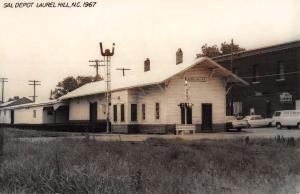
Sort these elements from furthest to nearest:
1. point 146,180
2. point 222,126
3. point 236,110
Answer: point 236,110, point 222,126, point 146,180

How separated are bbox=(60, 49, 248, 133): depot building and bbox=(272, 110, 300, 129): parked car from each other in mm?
5727

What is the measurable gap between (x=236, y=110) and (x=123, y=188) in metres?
41.4

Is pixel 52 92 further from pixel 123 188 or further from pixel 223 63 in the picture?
pixel 123 188

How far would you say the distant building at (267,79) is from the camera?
41219mm

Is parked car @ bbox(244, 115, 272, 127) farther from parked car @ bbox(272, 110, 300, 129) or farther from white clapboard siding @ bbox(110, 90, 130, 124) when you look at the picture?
white clapboard siding @ bbox(110, 90, 130, 124)

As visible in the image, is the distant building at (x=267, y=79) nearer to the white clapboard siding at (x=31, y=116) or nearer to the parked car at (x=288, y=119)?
the parked car at (x=288, y=119)

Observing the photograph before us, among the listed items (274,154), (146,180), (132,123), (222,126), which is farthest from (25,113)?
(146,180)

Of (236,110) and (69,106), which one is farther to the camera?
(236,110)

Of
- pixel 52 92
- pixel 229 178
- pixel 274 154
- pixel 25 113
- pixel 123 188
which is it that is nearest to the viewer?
pixel 123 188

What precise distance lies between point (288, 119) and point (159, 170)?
27199mm

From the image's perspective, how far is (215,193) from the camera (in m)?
8.13

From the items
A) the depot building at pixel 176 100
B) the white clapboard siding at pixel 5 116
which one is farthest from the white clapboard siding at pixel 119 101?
the white clapboard siding at pixel 5 116

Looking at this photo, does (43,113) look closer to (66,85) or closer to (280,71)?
(280,71)

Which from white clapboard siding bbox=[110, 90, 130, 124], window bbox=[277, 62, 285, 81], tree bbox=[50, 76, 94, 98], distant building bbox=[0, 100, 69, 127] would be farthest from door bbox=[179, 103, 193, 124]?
tree bbox=[50, 76, 94, 98]
